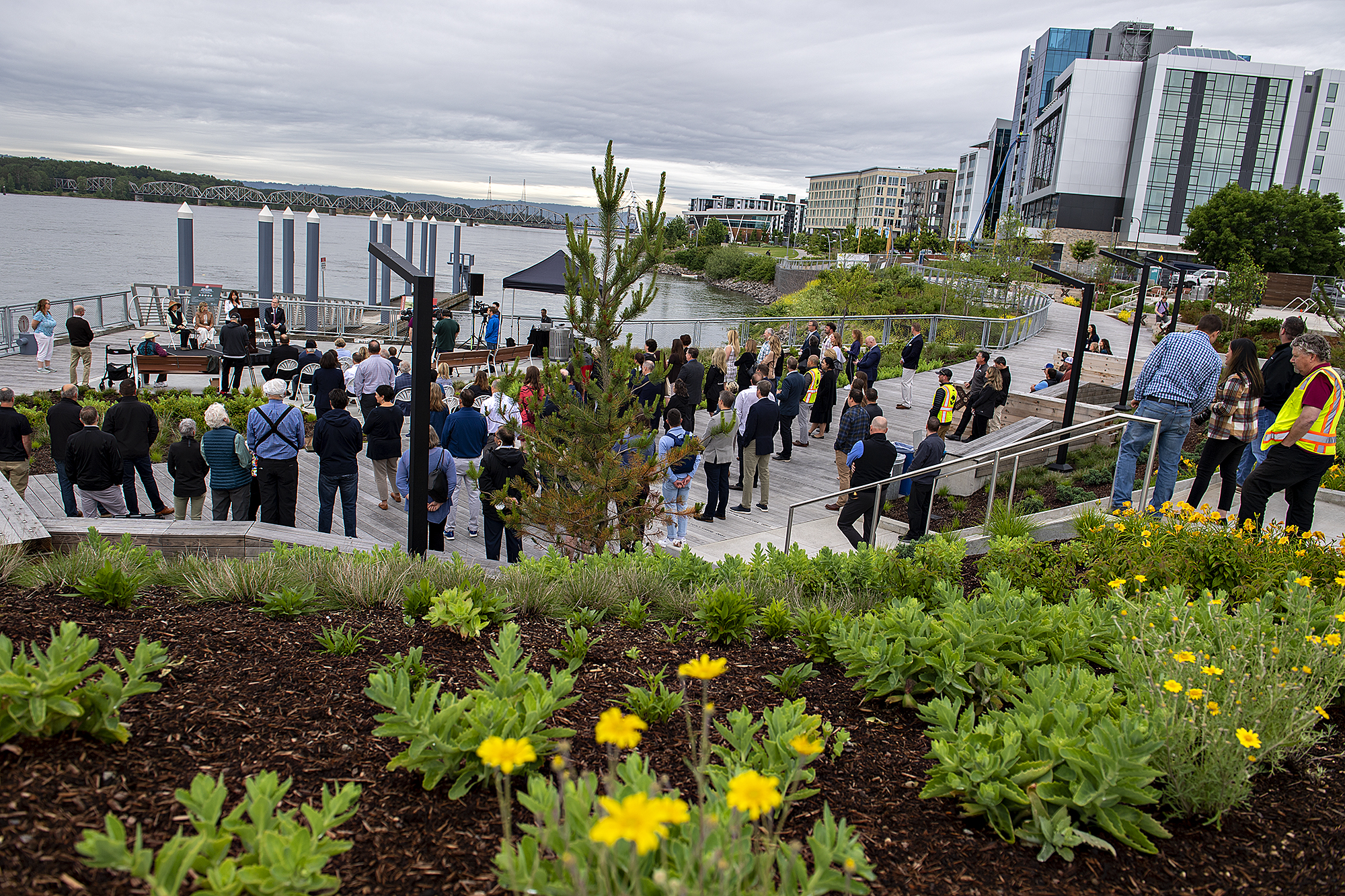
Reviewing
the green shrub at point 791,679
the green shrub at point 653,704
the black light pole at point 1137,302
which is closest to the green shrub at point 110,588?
the green shrub at point 653,704

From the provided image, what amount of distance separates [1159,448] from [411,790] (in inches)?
292

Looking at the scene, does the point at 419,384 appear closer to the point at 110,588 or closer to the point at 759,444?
the point at 110,588

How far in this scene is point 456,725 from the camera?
301 cm

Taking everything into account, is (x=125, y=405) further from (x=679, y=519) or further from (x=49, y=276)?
(x=49, y=276)

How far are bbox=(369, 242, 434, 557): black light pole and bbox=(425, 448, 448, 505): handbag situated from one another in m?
2.57

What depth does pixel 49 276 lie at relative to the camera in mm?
52688

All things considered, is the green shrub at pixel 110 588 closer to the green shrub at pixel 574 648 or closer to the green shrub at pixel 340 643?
the green shrub at pixel 340 643

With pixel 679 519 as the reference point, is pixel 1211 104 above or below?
above

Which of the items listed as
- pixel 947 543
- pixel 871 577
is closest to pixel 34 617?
pixel 871 577

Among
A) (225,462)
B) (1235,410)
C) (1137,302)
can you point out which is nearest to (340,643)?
(225,462)

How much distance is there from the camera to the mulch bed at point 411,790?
8.11ft

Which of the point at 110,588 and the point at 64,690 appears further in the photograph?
the point at 110,588

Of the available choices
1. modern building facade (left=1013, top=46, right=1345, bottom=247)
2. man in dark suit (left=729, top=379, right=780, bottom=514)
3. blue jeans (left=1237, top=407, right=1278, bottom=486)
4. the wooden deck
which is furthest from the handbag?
modern building facade (left=1013, top=46, right=1345, bottom=247)

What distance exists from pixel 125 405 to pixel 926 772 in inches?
360
